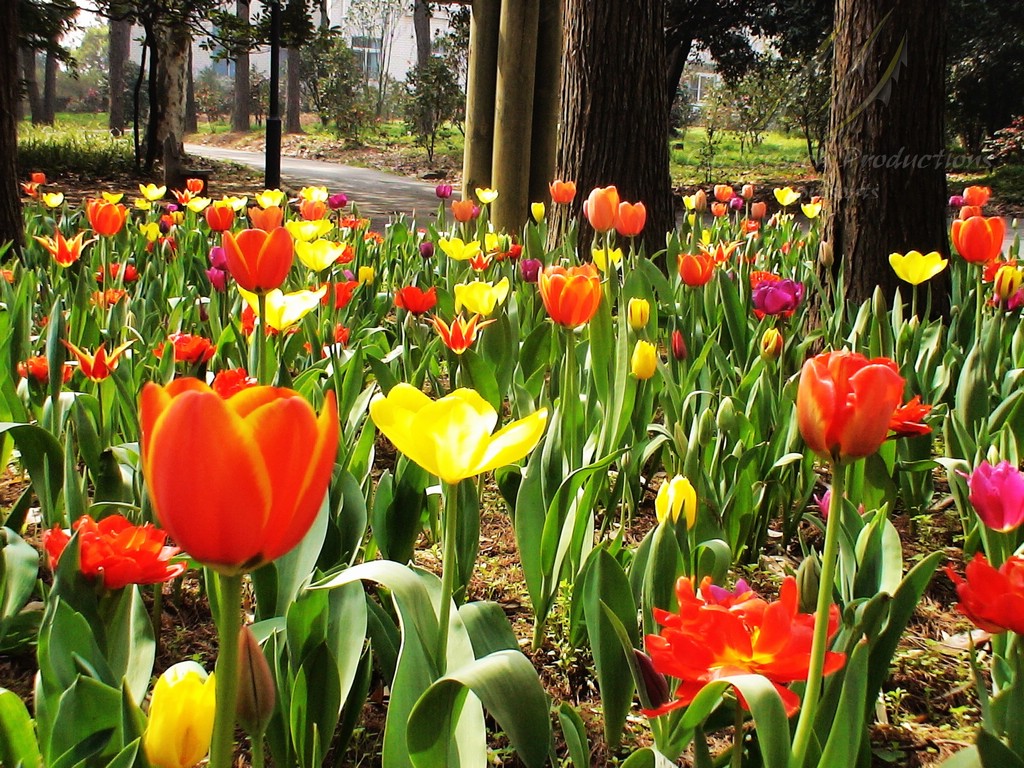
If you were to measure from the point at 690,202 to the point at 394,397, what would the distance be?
3.96 m

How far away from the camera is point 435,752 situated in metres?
0.89

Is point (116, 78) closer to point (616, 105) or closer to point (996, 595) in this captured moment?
point (616, 105)

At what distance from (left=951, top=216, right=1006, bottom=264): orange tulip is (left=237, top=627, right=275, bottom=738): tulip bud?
224 centimetres

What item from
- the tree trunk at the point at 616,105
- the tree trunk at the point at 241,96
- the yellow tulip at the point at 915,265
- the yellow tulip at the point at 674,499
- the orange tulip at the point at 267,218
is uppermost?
the tree trunk at the point at 241,96

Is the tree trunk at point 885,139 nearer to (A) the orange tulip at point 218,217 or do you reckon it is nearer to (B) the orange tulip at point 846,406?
(A) the orange tulip at point 218,217

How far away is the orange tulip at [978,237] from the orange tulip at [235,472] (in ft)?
7.55

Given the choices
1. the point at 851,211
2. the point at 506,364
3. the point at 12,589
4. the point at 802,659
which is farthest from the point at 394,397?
the point at 851,211

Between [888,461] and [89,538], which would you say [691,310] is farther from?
[89,538]

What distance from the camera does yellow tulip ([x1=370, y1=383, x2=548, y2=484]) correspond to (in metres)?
0.86

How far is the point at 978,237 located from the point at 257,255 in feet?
6.02

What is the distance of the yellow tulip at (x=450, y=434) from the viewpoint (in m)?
0.86

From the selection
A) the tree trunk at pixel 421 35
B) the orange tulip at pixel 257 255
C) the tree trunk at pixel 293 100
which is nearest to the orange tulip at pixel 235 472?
the orange tulip at pixel 257 255

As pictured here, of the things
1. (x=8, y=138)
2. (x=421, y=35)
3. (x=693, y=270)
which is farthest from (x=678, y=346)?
(x=421, y=35)

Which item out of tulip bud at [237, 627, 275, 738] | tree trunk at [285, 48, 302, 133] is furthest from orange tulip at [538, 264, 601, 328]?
tree trunk at [285, 48, 302, 133]
